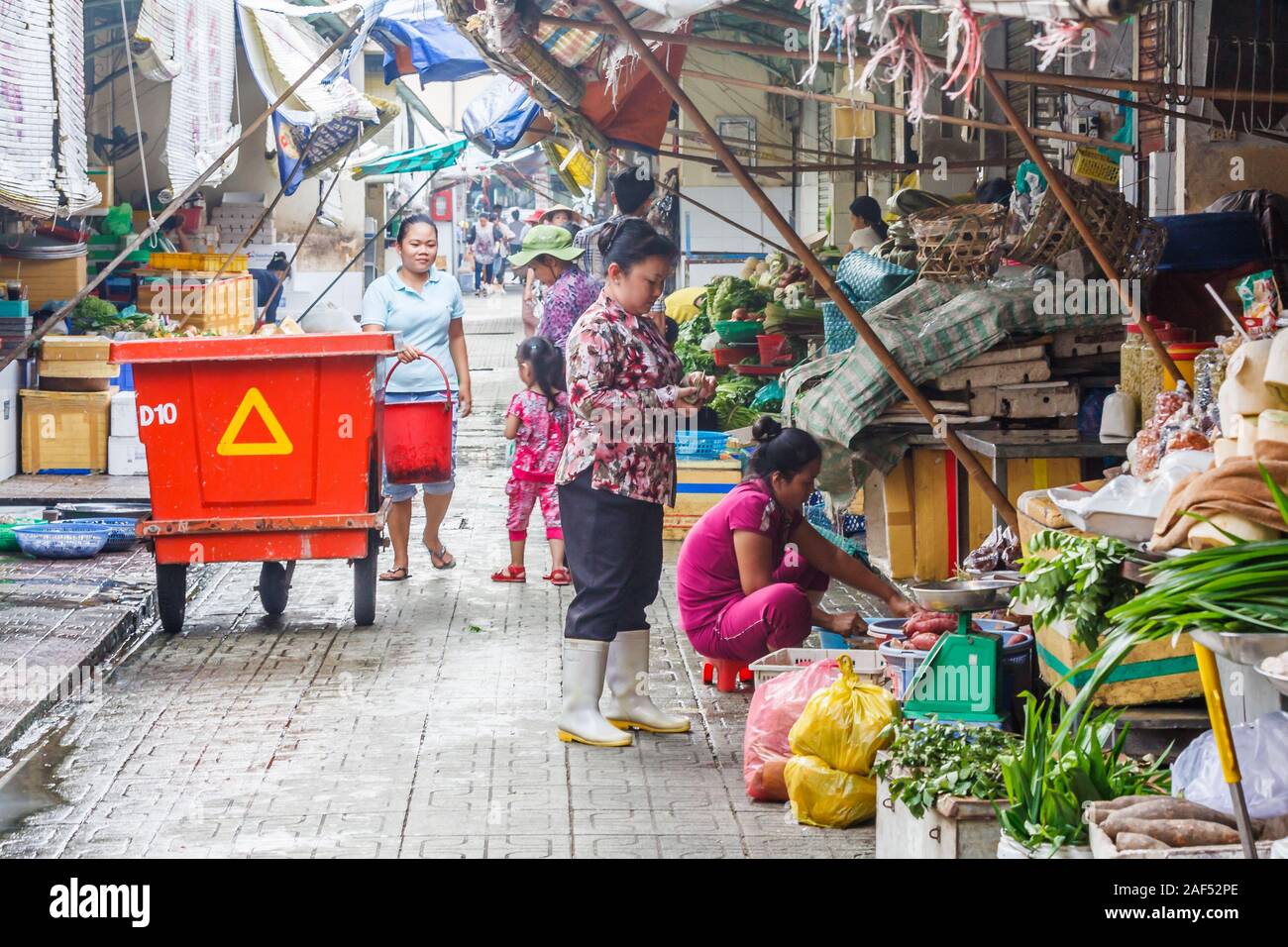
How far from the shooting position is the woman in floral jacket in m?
6.10

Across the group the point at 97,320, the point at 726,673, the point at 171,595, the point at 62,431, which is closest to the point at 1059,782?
the point at 726,673

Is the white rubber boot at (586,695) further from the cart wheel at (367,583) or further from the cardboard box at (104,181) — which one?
the cardboard box at (104,181)

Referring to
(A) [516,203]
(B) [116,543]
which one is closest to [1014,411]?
(B) [116,543]

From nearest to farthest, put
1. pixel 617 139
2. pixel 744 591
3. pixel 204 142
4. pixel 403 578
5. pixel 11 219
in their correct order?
pixel 744 591, pixel 617 139, pixel 403 578, pixel 11 219, pixel 204 142

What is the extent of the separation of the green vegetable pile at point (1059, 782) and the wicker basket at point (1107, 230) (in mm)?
2990

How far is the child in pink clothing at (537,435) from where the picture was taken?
9.46 metres

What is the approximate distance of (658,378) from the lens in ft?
20.5

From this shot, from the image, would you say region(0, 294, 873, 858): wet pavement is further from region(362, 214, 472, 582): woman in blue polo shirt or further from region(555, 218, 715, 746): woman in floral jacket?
region(362, 214, 472, 582): woman in blue polo shirt

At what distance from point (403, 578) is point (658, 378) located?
4.04 meters

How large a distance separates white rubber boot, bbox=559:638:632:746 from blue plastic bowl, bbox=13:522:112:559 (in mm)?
5052

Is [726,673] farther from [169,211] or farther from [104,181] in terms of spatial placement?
[104,181]

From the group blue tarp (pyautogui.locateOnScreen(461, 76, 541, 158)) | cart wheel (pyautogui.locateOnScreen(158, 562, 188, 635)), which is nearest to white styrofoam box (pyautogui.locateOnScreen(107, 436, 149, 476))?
blue tarp (pyautogui.locateOnScreen(461, 76, 541, 158))

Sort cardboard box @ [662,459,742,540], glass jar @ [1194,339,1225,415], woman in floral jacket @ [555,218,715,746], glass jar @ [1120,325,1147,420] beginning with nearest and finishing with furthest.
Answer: glass jar @ [1194,339,1225,415] → woman in floral jacket @ [555,218,715,746] → glass jar @ [1120,325,1147,420] → cardboard box @ [662,459,742,540]

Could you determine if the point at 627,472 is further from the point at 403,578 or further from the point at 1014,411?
the point at 403,578
